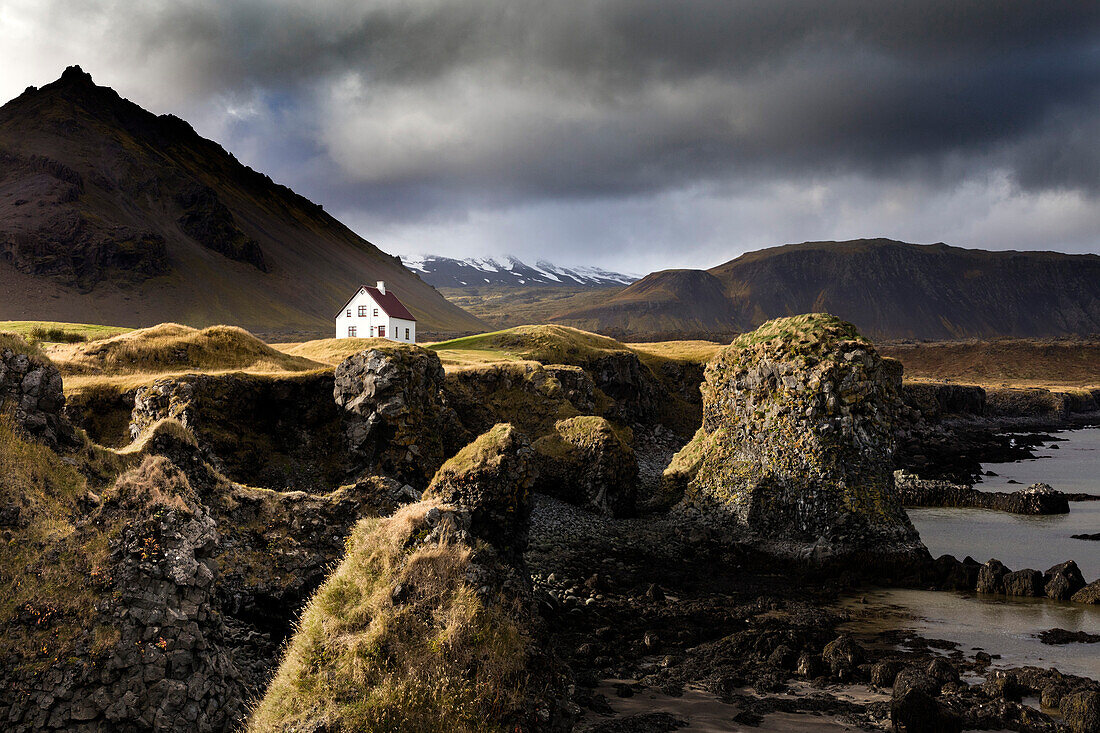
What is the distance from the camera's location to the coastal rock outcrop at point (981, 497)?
130ft

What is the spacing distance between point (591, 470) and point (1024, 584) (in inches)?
774

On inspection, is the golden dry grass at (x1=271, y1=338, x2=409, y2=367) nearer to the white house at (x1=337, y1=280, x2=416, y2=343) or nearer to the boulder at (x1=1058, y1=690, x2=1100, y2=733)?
the white house at (x1=337, y1=280, x2=416, y2=343)

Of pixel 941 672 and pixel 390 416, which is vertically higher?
pixel 390 416

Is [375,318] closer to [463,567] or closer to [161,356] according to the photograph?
[161,356]

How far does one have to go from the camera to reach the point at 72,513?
33.0 ft

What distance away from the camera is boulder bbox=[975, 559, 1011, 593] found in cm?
2417

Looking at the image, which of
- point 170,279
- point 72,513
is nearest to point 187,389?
point 72,513

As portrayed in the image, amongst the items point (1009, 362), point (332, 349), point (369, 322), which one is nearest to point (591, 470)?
point (332, 349)

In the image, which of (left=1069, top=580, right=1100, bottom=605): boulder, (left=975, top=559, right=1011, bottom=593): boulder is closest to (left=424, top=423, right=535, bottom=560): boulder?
(left=975, top=559, right=1011, bottom=593): boulder

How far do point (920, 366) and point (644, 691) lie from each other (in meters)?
186

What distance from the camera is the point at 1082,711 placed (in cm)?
1371

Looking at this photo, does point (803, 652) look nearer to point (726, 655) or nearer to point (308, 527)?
point (726, 655)

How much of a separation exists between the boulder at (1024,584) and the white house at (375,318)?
67127 mm

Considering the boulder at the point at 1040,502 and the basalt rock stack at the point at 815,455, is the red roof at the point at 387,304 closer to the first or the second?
the basalt rock stack at the point at 815,455
